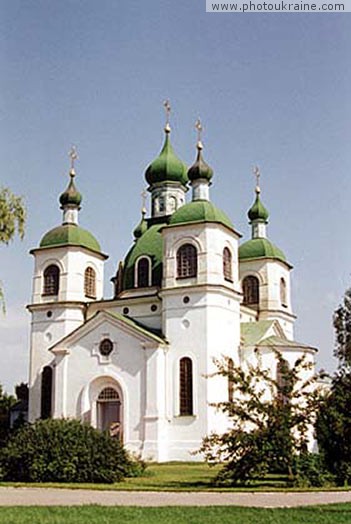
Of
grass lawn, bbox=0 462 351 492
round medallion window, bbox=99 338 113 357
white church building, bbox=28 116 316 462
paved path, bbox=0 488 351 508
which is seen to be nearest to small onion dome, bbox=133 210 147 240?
white church building, bbox=28 116 316 462

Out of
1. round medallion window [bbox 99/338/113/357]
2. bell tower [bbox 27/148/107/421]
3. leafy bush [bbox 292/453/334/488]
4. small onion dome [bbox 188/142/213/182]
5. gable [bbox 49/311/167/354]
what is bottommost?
leafy bush [bbox 292/453/334/488]

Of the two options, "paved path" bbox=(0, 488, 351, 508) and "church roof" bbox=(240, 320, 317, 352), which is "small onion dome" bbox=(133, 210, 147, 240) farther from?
"paved path" bbox=(0, 488, 351, 508)

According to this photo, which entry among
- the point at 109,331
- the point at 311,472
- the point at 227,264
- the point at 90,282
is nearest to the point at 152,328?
the point at 109,331

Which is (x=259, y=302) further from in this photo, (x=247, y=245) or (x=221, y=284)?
(x=221, y=284)

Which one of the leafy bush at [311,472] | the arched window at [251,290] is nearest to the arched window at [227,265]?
the arched window at [251,290]

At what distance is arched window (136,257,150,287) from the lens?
3869cm

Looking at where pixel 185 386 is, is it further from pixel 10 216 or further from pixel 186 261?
pixel 10 216

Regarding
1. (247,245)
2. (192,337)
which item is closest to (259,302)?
(247,245)

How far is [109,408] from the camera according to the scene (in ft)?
118

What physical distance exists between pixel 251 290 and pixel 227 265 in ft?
28.8

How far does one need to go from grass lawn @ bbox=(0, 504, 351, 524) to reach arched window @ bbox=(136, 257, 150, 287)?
25785mm

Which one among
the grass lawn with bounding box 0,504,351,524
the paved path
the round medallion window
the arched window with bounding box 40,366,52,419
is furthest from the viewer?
the arched window with bounding box 40,366,52,419

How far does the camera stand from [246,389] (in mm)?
20453

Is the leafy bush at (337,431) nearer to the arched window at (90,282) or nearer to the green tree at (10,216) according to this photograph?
the green tree at (10,216)
